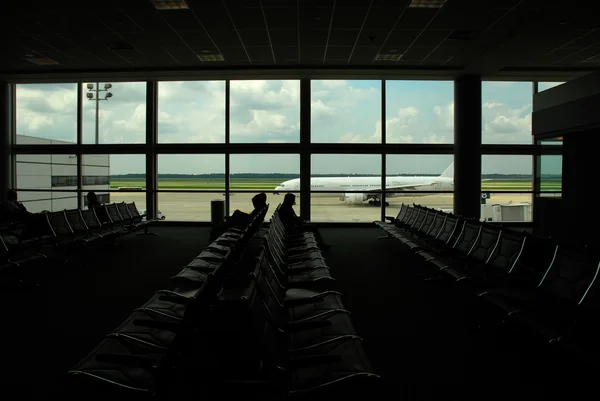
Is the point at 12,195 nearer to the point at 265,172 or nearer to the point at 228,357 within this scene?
the point at 265,172

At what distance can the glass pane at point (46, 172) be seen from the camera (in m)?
12.9

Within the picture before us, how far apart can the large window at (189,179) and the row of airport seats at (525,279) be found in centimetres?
724

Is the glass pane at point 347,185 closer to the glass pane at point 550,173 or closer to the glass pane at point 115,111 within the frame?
the glass pane at point 550,173

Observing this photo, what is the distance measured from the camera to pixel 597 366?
7.87 ft

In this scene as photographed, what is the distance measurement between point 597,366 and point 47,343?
398 centimetres

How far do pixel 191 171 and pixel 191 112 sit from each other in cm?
170

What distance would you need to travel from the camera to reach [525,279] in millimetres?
4160

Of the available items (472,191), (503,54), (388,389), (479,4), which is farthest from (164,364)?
(472,191)

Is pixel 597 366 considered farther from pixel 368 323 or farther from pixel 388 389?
pixel 368 323

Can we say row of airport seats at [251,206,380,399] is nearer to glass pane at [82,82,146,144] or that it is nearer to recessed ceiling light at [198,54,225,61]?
recessed ceiling light at [198,54,225,61]

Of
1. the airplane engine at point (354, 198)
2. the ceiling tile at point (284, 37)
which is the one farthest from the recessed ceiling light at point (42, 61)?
the airplane engine at point (354, 198)

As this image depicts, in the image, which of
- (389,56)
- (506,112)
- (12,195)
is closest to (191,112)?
(12,195)

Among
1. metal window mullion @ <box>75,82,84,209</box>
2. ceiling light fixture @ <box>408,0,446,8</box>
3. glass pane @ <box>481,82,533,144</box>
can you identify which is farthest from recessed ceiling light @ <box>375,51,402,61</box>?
metal window mullion @ <box>75,82,84,209</box>

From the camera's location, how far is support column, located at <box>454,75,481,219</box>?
435 inches
